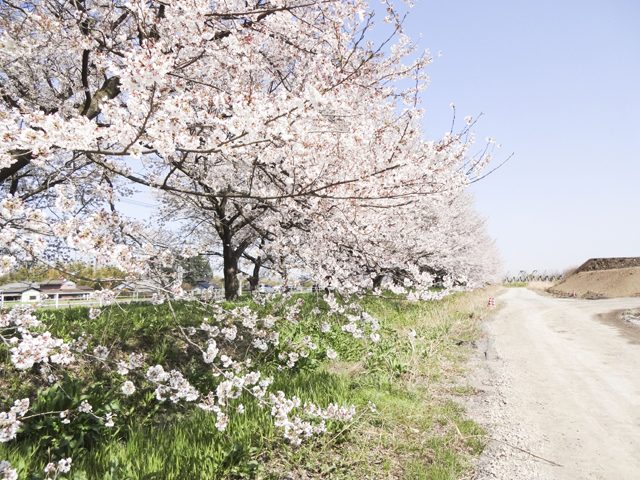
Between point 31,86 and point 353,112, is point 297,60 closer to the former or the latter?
point 353,112

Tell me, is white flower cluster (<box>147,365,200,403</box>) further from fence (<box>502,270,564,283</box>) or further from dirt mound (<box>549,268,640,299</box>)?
fence (<box>502,270,564,283</box>)

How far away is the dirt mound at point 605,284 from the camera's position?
903 inches

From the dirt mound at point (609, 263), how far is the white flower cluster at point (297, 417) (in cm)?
3162

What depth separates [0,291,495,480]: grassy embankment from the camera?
10.7ft

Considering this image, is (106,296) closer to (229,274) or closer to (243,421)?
(243,421)

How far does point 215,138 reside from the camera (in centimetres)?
298

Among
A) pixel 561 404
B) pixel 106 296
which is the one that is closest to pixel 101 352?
pixel 106 296

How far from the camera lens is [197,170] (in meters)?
7.77

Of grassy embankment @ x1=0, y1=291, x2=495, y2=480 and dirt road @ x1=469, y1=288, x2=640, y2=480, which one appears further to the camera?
dirt road @ x1=469, y1=288, x2=640, y2=480

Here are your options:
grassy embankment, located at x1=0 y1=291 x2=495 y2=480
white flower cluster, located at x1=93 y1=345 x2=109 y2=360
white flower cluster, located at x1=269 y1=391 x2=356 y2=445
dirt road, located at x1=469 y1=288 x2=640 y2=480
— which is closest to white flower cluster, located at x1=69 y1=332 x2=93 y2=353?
white flower cluster, located at x1=93 y1=345 x2=109 y2=360

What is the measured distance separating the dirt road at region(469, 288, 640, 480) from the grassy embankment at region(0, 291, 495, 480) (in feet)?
1.32

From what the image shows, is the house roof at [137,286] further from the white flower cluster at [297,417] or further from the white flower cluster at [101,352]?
the white flower cluster at [297,417]

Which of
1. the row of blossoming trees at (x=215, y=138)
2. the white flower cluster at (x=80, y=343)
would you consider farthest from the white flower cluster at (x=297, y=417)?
the white flower cluster at (x=80, y=343)

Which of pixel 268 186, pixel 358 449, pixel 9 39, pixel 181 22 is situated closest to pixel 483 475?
pixel 358 449
